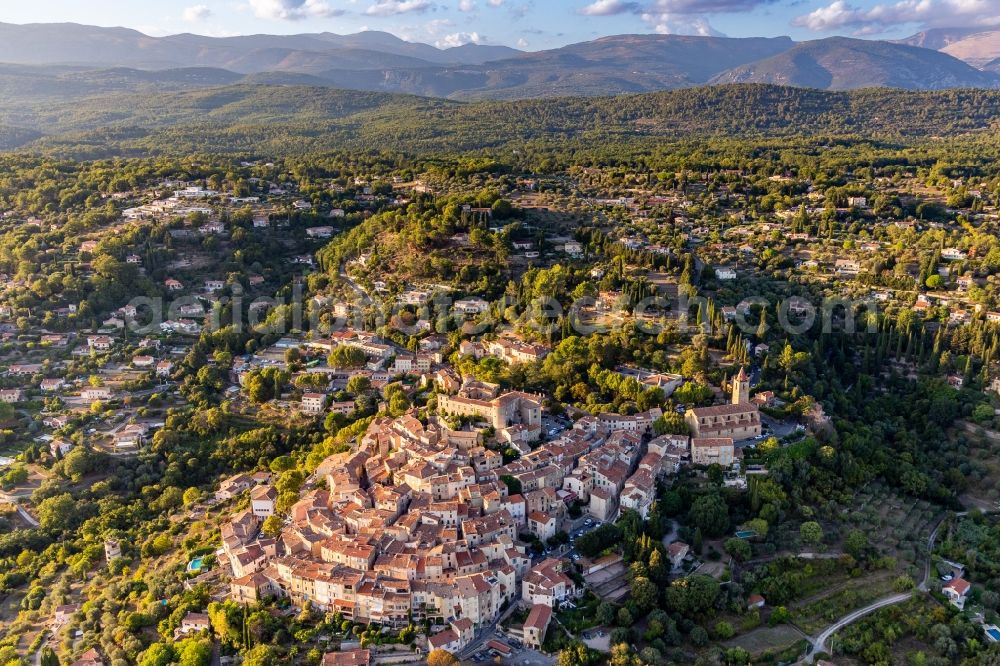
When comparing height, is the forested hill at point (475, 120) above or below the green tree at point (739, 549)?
above

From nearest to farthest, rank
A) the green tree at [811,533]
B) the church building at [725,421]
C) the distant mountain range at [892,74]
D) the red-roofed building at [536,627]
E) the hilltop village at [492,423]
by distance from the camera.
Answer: the red-roofed building at [536,627] → the hilltop village at [492,423] → the green tree at [811,533] → the church building at [725,421] → the distant mountain range at [892,74]

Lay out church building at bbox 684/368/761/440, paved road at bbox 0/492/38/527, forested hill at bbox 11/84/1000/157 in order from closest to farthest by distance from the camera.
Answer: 1. church building at bbox 684/368/761/440
2. paved road at bbox 0/492/38/527
3. forested hill at bbox 11/84/1000/157

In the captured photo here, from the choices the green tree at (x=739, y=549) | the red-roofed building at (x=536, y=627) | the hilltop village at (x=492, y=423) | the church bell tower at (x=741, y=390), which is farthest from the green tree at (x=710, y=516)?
the red-roofed building at (x=536, y=627)

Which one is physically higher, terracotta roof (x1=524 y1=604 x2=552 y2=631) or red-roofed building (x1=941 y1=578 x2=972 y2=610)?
terracotta roof (x1=524 y1=604 x2=552 y2=631)

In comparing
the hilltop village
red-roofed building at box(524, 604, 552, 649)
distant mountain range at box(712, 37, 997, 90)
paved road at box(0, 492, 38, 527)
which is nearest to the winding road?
the hilltop village

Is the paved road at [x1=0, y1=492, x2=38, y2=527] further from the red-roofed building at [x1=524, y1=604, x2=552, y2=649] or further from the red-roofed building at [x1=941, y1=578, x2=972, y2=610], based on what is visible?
the red-roofed building at [x1=941, y1=578, x2=972, y2=610]

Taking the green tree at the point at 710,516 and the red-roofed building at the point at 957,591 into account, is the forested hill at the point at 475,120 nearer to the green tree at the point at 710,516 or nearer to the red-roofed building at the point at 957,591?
the green tree at the point at 710,516

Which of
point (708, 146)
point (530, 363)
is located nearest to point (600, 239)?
point (530, 363)
